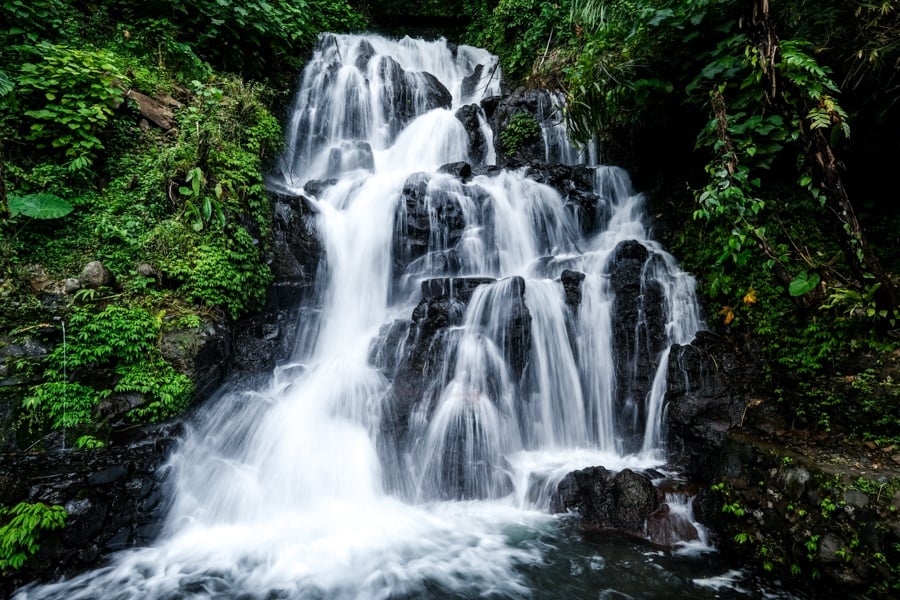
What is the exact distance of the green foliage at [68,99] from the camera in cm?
559

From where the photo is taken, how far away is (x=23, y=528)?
3.71 meters

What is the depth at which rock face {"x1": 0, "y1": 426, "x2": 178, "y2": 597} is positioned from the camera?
12.8ft

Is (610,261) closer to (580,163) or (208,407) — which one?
(580,163)

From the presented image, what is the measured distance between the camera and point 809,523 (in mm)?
3588

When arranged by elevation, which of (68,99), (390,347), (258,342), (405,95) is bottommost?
(390,347)

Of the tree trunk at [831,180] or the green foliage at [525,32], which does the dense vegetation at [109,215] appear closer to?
the tree trunk at [831,180]

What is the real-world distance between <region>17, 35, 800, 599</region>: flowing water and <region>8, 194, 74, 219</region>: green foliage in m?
2.96

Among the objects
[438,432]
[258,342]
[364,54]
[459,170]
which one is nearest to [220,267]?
[258,342]

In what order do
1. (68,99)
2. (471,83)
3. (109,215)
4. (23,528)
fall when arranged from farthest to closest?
(471,83) → (68,99) → (109,215) → (23,528)

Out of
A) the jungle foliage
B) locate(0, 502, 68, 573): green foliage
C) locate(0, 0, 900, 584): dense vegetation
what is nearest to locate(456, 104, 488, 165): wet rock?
locate(0, 0, 900, 584): dense vegetation

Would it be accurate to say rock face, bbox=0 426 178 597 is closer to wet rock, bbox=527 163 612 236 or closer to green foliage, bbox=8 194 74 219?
green foliage, bbox=8 194 74 219

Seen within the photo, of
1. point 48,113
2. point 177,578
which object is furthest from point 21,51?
point 177,578

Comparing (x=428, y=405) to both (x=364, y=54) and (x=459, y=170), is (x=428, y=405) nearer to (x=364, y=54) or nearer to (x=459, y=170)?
(x=459, y=170)

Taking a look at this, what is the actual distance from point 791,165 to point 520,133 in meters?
6.08
